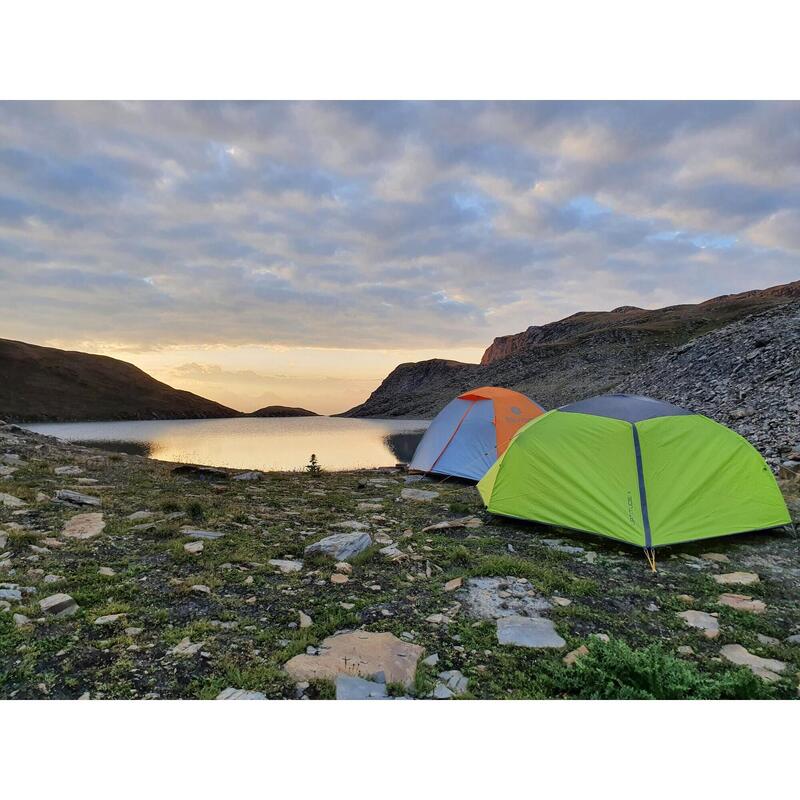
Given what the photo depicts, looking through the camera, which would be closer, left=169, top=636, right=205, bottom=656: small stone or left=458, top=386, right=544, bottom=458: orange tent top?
left=169, top=636, right=205, bottom=656: small stone

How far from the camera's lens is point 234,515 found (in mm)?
8430

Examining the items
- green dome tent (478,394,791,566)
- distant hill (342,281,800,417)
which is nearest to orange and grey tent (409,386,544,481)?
green dome tent (478,394,791,566)

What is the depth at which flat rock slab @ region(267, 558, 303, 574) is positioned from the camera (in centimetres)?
596

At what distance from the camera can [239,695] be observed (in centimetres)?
341

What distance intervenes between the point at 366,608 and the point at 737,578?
523 centimetres

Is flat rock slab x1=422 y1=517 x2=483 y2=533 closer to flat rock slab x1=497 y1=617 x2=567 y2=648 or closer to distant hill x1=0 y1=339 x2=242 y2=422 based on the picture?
flat rock slab x1=497 y1=617 x2=567 y2=648

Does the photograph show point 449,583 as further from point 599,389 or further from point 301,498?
point 599,389

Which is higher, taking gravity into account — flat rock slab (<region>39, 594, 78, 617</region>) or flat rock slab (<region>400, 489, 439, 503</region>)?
flat rock slab (<region>39, 594, 78, 617</region>)

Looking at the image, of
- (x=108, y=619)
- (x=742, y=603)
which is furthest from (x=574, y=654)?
Result: (x=108, y=619)

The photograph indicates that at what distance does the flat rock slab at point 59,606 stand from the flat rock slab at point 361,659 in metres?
2.55

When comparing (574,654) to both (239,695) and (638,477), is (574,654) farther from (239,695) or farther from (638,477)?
(638,477)

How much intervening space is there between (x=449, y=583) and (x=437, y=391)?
128359mm

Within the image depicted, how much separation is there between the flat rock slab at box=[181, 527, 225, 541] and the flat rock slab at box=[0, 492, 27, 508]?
330 cm

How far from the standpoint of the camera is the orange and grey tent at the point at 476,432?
13.4 meters
